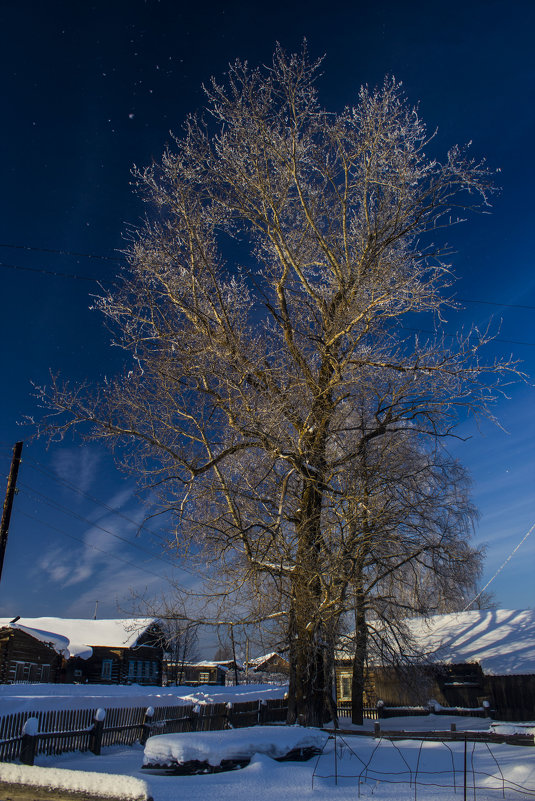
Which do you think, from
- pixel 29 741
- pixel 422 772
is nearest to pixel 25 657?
pixel 29 741

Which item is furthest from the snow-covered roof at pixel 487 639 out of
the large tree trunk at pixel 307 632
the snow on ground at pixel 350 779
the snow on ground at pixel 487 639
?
the snow on ground at pixel 350 779

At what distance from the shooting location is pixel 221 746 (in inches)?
271

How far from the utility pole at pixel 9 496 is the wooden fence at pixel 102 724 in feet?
21.3

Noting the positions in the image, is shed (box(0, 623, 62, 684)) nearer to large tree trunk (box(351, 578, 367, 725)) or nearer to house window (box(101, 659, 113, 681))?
house window (box(101, 659, 113, 681))

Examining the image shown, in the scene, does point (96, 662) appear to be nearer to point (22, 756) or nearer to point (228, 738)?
point (22, 756)

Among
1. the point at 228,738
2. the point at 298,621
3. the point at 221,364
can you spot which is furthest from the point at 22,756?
the point at 221,364

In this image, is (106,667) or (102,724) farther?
(106,667)

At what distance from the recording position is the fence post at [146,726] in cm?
1327

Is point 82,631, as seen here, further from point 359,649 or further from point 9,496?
point 359,649

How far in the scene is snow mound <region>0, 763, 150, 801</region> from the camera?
Result: 123 inches

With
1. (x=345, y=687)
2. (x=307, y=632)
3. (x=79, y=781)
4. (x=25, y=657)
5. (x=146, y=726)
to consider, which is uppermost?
(x=307, y=632)

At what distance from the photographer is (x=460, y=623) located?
32.1 m

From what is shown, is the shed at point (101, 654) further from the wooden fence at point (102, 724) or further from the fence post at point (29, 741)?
the fence post at point (29, 741)

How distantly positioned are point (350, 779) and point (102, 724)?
7.26 metres
